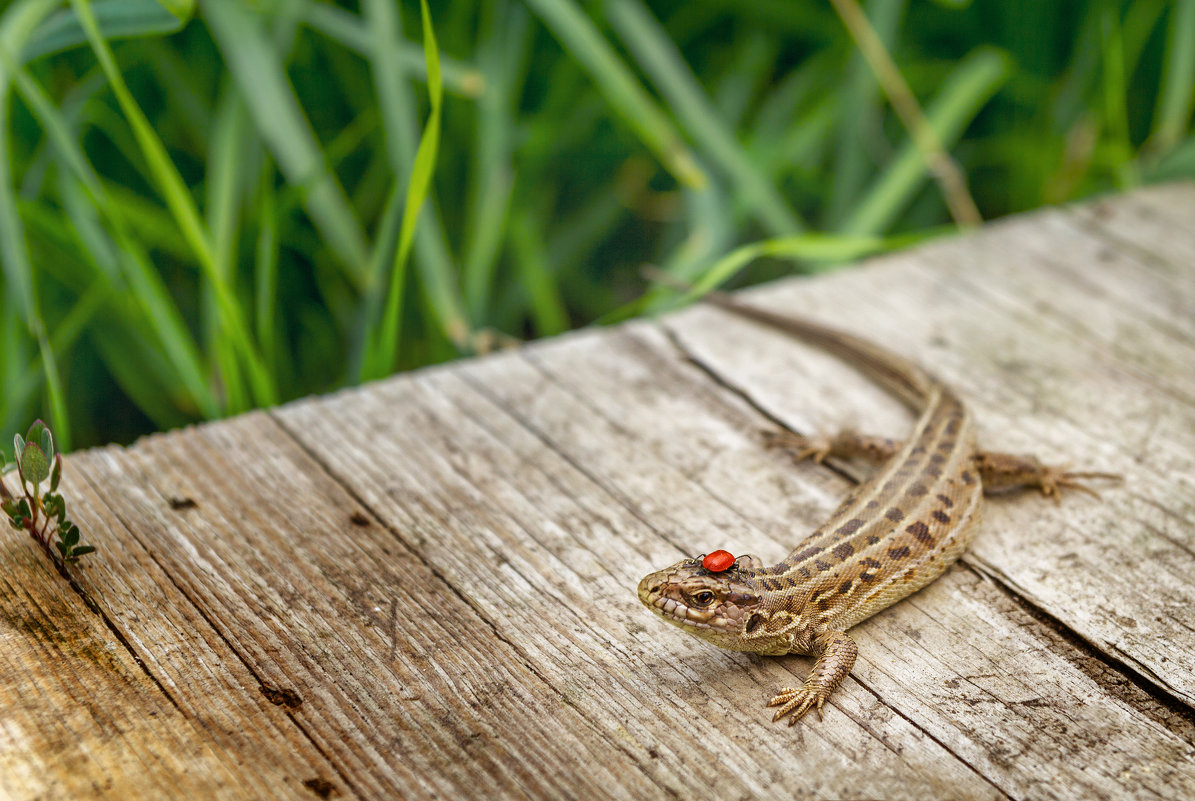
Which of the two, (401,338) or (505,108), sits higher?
(505,108)


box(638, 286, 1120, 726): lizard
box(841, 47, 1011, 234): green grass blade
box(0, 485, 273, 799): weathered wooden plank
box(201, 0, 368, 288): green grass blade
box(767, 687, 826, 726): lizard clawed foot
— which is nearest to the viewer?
box(0, 485, 273, 799): weathered wooden plank

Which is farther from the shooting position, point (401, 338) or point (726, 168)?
point (401, 338)

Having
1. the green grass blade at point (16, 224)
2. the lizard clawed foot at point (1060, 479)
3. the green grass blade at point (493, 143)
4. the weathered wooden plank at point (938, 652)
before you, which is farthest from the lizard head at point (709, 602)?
the green grass blade at point (493, 143)

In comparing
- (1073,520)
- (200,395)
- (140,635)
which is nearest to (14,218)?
(200,395)

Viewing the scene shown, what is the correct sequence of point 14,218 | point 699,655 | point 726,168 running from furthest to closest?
point 726,168 < point 14,218 < point 699,655

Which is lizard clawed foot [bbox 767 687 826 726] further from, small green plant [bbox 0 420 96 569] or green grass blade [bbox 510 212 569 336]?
green grass blade [bbox 510 212 569 336]

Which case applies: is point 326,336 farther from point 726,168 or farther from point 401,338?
point 726,168

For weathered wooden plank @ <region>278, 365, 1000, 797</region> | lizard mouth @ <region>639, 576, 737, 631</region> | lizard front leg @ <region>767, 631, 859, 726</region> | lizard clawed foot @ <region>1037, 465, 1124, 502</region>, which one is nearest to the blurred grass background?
weathered wooden plank @ <region>278, 365, 1000, 797</region>

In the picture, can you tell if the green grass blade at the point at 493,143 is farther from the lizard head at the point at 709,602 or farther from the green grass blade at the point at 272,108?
the lizard head at the point at 709,602
